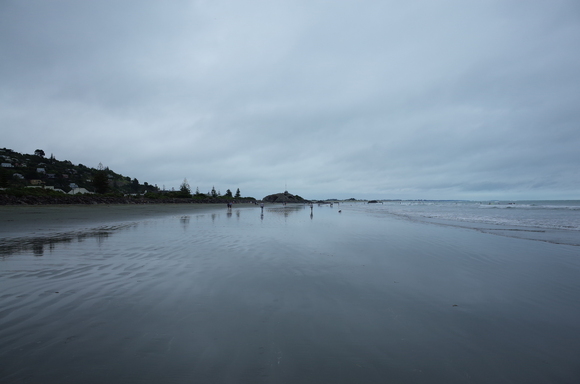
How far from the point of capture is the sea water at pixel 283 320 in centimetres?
323

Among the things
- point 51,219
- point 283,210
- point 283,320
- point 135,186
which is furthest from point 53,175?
point 283,320

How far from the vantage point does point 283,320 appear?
4574mm

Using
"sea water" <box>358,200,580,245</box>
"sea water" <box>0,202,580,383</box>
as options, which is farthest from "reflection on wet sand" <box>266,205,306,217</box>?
"sea water" <box>0,202,580,383</box>

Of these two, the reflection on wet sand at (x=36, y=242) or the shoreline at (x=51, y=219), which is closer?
the reflection on wet sand at (x=36, y=242)

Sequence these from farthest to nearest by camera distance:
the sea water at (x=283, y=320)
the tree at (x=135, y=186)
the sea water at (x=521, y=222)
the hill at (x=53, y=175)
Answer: the tree at (x=135, y=186) < the hill at (x=53, y=175) < the sea water at (x=521, y=222) < the sea water at (x=283, y=320)

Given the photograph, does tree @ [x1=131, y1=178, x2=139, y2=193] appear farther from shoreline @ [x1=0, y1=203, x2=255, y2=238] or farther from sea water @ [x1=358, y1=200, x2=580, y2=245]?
sea water @ [x1=358, y1=200, x2=580, y2=245]

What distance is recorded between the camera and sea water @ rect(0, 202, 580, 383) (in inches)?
127

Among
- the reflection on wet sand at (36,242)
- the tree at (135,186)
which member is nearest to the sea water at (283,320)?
the reflection on wet sand at (36,242)

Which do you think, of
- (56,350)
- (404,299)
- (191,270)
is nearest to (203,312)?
(56,350)

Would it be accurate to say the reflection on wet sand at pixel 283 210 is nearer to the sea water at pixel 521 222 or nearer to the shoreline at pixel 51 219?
the shoreline at pixel 51 219

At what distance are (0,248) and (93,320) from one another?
9.42m

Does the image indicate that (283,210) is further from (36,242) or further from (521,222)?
(36,242)

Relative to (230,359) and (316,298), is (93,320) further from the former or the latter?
(316,298)

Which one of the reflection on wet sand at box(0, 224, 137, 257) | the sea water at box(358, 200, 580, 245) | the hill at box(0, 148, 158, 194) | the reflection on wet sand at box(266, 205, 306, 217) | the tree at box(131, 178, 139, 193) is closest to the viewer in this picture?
the reflection on wet sand at box(0, 224, 137, 257)
